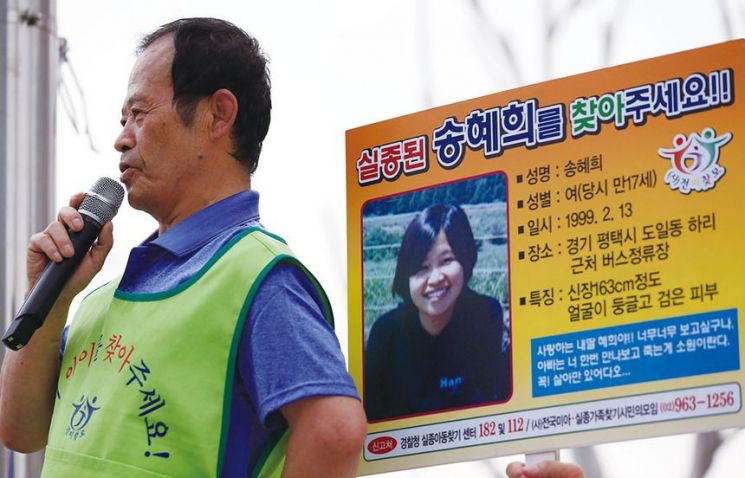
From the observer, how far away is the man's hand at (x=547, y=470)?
192cm

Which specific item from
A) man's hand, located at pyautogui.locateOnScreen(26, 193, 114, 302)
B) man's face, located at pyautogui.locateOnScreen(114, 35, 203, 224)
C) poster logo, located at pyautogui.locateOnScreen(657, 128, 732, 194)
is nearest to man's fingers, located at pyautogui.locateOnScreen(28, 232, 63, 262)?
man's hand, located at pyautogui.locateOnScreen(26, 193, 114, 302)

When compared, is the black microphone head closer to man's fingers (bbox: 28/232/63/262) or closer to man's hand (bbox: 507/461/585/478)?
man's fingers (bbox: 28/232/63/262)

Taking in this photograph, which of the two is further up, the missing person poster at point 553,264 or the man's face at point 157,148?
the man's face at point 157,148

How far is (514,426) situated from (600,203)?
1.13ft

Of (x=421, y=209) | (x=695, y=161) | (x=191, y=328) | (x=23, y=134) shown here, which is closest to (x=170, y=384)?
(x=191, y=328)

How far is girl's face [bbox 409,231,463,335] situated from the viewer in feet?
7.11

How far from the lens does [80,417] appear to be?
6.82ft

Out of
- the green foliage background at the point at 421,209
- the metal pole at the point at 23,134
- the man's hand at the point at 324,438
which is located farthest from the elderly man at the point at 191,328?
the metal pole at the point at 23,134

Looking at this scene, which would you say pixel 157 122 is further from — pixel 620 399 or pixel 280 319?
pixel 620 399

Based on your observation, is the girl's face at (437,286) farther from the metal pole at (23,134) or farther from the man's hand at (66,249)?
the metal pole at (23,134)

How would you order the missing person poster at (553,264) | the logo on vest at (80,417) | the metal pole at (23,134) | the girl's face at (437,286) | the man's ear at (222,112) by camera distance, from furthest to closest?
the metal pole at (23,134) → the man's ear at (222,112) → the girl's face at (437,286) → the logo on vest at (80,417) → the missing person poster at (553,264)

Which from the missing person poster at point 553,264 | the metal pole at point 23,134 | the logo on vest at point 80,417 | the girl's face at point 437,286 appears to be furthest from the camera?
the metal pole at point 23,134

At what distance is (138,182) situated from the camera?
223 centimetres

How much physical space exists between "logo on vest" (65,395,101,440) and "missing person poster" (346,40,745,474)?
0.43m
